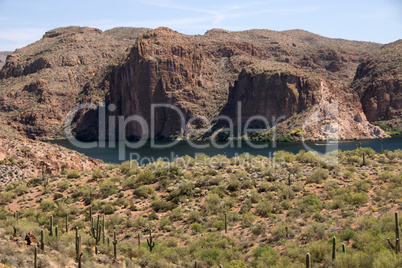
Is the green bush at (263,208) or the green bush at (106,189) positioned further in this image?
the green bush at (106,189)

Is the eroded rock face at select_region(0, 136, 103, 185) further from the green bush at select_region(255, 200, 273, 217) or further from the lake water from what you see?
the lake water

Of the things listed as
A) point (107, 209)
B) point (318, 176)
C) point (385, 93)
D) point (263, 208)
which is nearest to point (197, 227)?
point (263, 208)

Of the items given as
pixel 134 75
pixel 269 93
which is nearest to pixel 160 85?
pixel 134 75

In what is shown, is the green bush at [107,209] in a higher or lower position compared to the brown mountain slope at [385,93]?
lower

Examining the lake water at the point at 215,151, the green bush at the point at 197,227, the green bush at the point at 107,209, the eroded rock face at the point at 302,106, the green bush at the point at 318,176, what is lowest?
the lake water at the point at 215,151

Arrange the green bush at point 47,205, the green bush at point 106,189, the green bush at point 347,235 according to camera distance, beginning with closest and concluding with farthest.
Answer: the green bush at point 347,235 → the green bush at point 47,205 → the green bush at point 106,189

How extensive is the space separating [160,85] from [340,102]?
275 feet

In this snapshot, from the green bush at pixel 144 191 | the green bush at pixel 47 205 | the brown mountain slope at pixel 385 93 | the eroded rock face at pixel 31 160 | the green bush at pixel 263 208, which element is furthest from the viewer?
the brown mountain slope at pixel 385 93

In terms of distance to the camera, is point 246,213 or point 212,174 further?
point 212,174

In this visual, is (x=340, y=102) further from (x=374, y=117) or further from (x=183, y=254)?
(x=183, y=254)

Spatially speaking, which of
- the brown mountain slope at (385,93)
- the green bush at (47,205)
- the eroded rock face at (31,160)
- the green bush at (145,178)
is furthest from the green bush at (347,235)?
the brown mountain slope at (385,93)

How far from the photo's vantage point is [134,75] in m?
198

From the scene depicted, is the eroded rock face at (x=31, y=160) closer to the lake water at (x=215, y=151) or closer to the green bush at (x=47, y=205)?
the green bush at (x=47, y=205)

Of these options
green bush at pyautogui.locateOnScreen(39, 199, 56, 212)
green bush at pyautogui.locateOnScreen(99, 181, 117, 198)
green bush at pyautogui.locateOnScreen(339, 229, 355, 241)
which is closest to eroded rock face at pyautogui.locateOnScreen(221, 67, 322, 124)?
green bush at pyautogui.locateOnScreen(99, 181, 117, 198)
